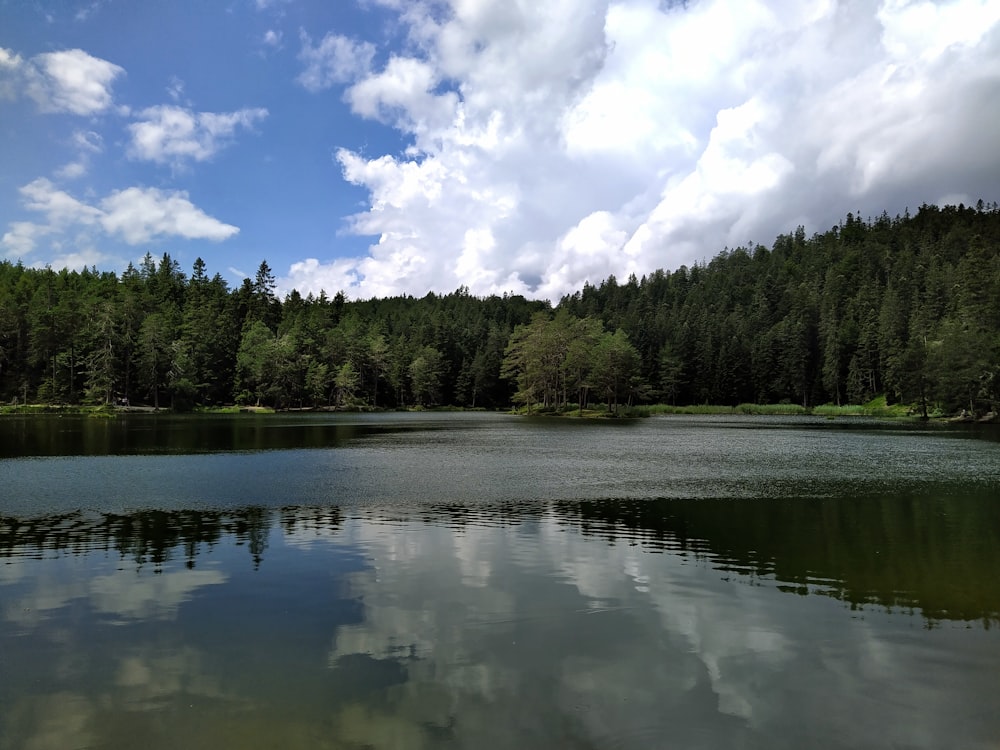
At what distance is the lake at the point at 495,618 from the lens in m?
7.75

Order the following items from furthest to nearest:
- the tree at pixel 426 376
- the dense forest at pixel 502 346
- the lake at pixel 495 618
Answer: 1. the tree at pixel 426 376
2. the dense forest at pixel 502 346
3. the lake at pixel 495 618

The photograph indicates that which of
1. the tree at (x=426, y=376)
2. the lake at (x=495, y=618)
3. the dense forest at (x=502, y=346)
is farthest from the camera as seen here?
the tree at (x=426, y=376)

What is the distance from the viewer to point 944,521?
20734 mm

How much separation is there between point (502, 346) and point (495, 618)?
15894 cm

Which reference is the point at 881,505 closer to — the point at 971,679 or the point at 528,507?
the point at 528,507

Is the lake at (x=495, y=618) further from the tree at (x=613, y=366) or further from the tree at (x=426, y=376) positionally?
the tree at (x=426, y=376)

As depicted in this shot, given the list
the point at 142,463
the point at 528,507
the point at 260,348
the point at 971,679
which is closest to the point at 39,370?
the point at 260,348

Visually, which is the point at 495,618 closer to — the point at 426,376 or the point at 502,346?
the point at 426,376

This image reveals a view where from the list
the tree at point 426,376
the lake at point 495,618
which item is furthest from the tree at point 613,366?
the lake at point 495,618

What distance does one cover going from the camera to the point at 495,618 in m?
11.4

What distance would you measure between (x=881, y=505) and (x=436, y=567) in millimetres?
18315

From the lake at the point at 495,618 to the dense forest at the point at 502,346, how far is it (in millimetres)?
82117

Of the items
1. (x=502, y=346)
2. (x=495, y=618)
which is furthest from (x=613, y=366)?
(x=495, y=618)

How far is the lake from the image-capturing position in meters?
7.75
